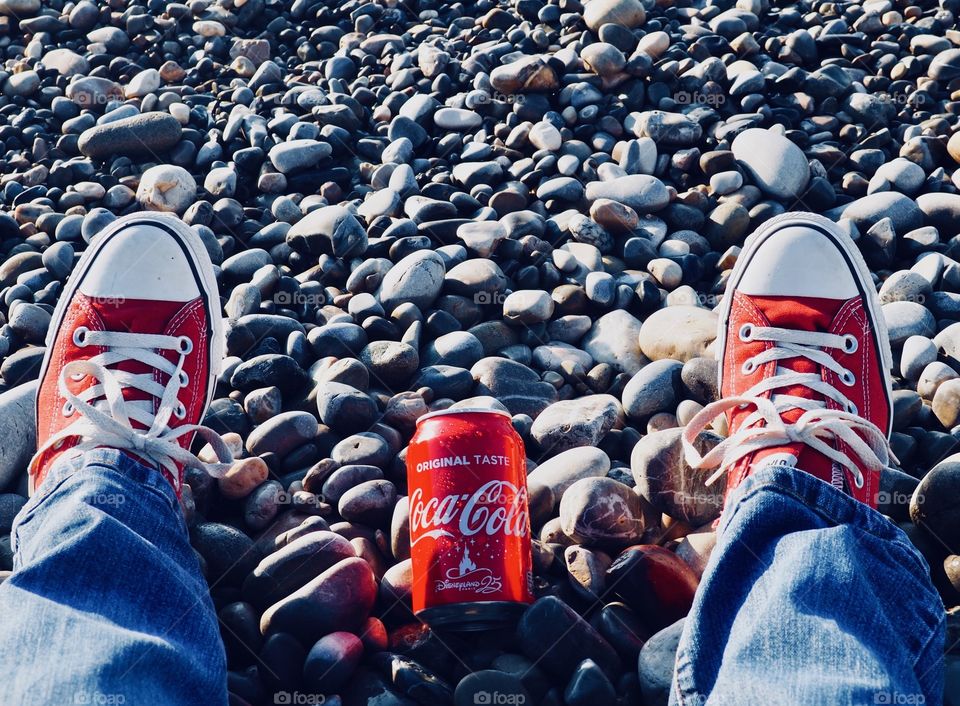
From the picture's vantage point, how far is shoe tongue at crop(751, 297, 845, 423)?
258cm

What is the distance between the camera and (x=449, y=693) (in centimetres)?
208

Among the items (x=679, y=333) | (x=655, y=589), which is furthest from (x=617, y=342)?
(x=655, y=589)

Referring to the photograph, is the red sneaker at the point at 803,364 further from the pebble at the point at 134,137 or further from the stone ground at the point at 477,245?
the pebble at the point at 134,137

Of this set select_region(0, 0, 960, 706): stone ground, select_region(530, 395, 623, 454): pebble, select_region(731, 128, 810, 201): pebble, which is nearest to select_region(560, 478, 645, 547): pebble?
select_region(0, 0, 960, 706): stone ground

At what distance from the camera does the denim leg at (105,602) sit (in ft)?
5.22

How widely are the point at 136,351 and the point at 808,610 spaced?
1.84 metres

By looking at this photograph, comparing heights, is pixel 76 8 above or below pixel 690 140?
above

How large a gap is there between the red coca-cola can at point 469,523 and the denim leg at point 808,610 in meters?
0.47

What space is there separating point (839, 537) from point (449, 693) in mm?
884

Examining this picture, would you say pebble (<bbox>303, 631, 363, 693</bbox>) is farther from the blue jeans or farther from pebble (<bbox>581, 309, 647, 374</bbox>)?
pebble (<bbox>581, 309, 647, 374</bbox>)

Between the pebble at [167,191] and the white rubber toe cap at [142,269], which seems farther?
the pebble at [167,191]

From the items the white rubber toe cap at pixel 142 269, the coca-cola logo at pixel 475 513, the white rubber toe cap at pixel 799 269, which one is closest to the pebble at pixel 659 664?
the coca-cola logo at pixel 475 513

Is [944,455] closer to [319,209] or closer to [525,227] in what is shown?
[525,227]

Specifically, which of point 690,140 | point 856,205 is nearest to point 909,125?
point 856,205
